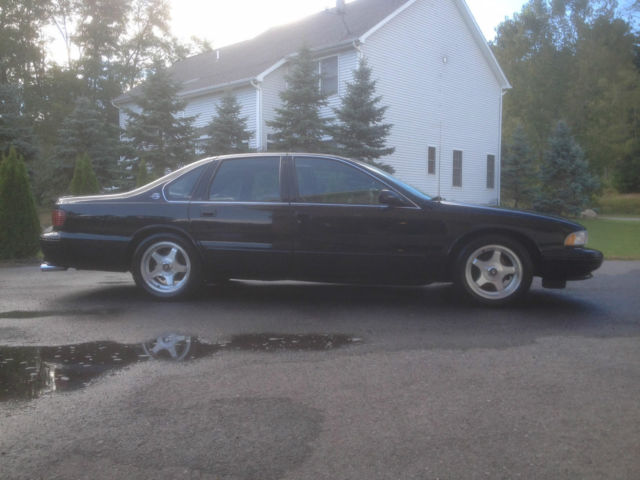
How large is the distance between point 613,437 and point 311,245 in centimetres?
358

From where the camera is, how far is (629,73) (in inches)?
1762

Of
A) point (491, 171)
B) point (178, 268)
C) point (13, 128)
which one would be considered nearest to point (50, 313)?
point (178, 268)

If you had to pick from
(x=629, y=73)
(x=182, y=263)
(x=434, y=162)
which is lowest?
(x=182, y=263)

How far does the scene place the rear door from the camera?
5941 mm

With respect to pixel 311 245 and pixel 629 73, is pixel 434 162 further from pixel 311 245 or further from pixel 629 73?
pixel 629 73

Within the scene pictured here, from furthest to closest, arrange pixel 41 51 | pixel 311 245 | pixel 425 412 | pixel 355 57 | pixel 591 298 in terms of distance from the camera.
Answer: pixel 41 51
pixel 355 57
pixel 591 298
pixel 311 245
pixel 425 412

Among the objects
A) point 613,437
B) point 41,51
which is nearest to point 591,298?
point 613,437

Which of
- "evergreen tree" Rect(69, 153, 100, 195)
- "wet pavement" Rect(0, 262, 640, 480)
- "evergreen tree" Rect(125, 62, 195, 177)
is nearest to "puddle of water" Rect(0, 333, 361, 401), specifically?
"wet pavement" Rect(0, 262, 640, 480)

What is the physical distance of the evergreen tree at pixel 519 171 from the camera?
30.0 meters

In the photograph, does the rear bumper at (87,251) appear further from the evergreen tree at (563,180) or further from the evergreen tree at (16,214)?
the evergreen tree at (563,180)

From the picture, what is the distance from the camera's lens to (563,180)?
29.7 m

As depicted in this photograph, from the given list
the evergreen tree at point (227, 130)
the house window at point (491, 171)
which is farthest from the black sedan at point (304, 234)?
the house window at point (491, 171)

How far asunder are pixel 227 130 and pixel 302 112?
2.90 m

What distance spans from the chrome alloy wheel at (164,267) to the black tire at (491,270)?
2.77 m
